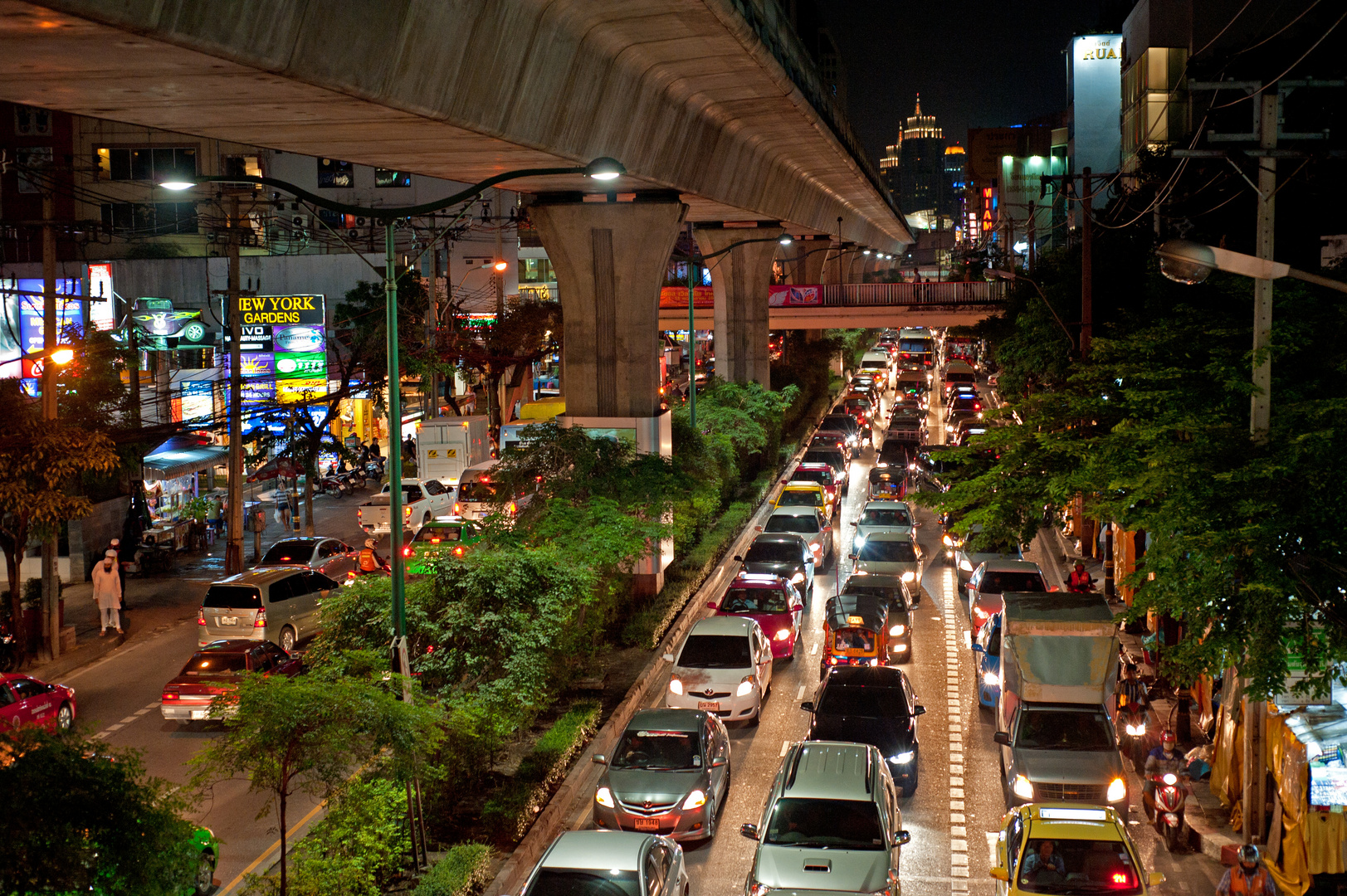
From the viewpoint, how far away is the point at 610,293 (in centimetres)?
2925

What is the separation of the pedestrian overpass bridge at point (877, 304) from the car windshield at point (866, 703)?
46.1 m

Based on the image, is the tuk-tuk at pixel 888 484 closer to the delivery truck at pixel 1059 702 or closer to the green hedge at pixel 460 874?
the delivery truck at pixel 1059 702

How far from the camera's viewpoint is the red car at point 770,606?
2416 cm

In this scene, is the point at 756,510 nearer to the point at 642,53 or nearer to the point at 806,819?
the point at 642,53

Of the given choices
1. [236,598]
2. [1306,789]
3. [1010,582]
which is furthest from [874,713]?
[236,598]

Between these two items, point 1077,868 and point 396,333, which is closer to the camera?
point 1077,868

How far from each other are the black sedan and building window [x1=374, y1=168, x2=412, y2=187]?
58.3 m

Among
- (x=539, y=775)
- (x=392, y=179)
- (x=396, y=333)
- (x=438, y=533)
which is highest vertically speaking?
(x=392, y=179)

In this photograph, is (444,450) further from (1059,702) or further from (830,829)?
(830,829)

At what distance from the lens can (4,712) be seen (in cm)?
1833

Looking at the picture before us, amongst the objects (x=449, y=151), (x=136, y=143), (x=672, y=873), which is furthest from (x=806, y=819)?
(x=136, y=143)

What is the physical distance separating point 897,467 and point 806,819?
99.6ft

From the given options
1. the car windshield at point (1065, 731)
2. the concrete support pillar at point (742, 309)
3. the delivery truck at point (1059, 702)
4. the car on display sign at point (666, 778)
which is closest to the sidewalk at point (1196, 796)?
the delivery truck at point (1059, 702)

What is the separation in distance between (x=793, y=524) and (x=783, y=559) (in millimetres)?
3957
